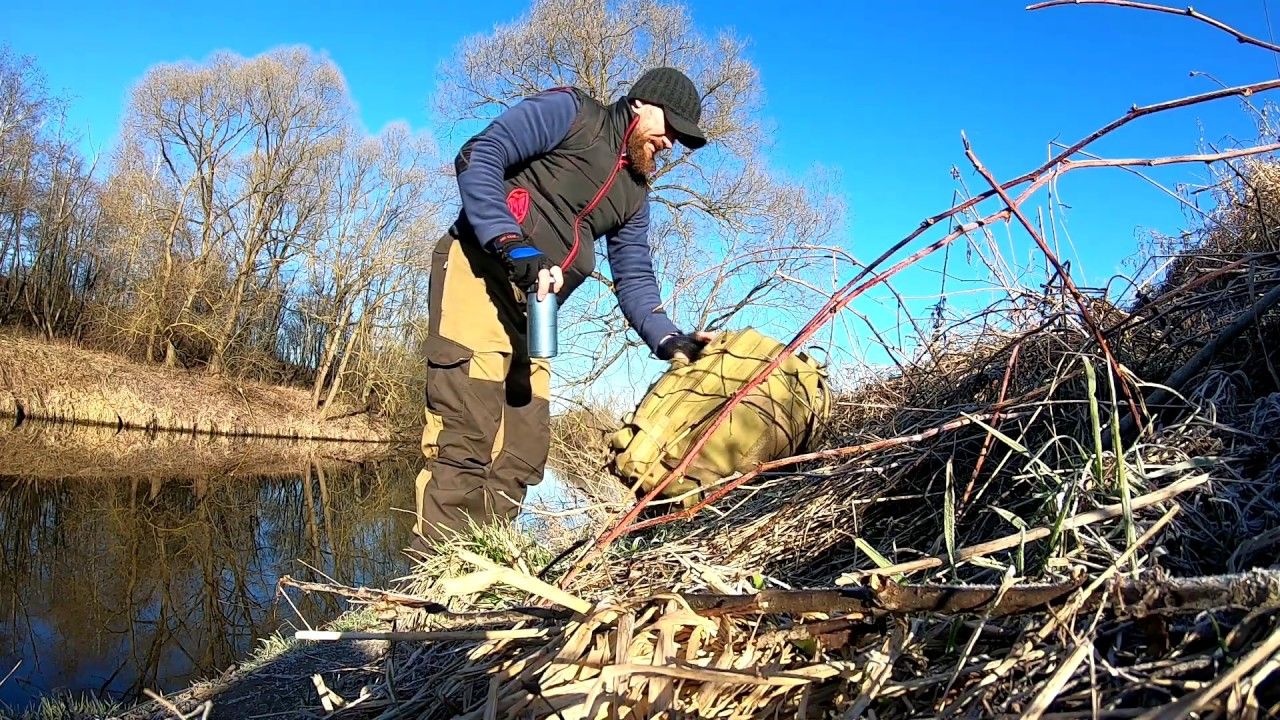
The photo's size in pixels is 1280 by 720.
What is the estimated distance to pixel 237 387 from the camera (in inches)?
790

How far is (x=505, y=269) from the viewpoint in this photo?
2.71 metres

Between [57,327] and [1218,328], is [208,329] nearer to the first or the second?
[57,327]

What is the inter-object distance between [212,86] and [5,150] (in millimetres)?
5685

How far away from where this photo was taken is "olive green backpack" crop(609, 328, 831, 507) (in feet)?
7.73

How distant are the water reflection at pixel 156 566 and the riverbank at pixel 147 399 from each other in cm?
756

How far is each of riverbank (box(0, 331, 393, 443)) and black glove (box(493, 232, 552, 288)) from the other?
57.8 ft

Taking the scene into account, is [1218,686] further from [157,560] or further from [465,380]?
[157,560]

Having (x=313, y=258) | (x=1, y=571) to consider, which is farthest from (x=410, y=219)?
(x=1, y=571)

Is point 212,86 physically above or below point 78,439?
above

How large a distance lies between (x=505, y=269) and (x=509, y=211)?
0.74 ft

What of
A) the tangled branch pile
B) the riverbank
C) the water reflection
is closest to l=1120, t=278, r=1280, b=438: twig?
the tangled branch pile

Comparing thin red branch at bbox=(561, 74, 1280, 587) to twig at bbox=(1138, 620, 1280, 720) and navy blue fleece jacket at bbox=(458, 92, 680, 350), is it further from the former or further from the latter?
navy blue fleece jacket at bbox=(458, 92, 680, 350)

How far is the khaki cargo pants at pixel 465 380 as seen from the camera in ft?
9.36

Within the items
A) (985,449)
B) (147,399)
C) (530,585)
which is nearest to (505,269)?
(985,449)
